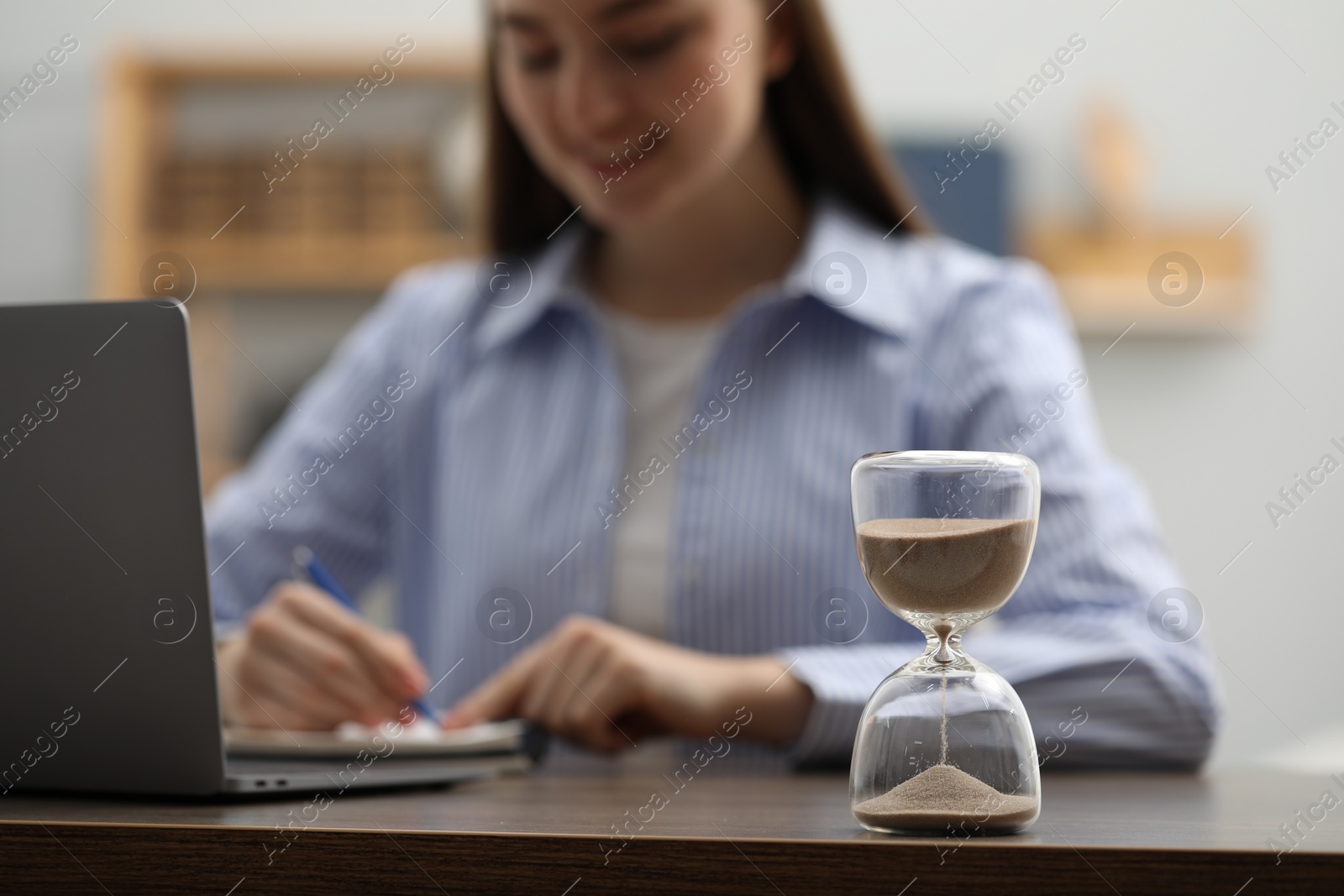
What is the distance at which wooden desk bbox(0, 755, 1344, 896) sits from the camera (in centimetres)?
50

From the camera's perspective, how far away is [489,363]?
1465 millimetres

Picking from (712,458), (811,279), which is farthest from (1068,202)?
(712,458)

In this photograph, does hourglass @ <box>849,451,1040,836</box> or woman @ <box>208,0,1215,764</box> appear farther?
woman @ <box>208,0,1215,764</box>

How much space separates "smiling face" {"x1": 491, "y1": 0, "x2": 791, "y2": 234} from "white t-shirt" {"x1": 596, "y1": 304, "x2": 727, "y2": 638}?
7.0 inches

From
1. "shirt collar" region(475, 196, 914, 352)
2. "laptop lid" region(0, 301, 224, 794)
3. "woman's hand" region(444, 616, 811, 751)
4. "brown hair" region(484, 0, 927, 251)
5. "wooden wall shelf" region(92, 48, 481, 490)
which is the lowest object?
"woman's hand" region(444, 616, 811, 751)

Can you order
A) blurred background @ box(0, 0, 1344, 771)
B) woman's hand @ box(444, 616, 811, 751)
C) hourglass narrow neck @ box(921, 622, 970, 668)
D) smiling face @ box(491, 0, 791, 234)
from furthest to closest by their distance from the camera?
blurred background @ box(0, 0, 1344, 771), smiling face @ box(491, 0, 791, 234), woman's hand @ box(444, 616, 811, 751), hourglass narrow neck @ box(921, 622, 970, 668)

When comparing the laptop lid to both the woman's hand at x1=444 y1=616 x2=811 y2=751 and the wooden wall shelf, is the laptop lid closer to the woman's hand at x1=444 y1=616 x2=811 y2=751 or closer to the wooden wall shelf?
the woman's hand at x1=444 y1=616 x2=811 y2=751

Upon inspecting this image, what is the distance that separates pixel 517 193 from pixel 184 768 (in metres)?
1.00

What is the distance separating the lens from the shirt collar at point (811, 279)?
4.36ft

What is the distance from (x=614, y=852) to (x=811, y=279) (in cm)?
90

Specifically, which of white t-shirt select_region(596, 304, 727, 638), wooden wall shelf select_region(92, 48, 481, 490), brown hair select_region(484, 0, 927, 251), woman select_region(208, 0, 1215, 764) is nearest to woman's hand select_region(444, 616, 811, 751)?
woman select_region(208, 0, 1215, 764)

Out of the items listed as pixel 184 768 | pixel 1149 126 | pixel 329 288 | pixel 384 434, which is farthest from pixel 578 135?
pixel 1149 126

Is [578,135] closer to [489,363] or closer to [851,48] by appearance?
[489,363]

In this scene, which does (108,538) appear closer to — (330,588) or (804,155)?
(330,588)
